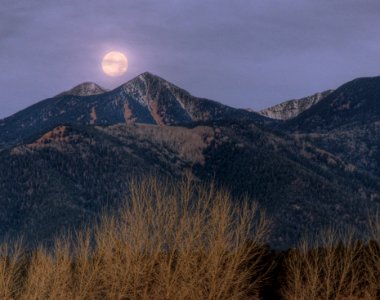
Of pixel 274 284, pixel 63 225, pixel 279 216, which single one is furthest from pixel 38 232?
pixel 274 284

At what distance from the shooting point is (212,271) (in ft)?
122

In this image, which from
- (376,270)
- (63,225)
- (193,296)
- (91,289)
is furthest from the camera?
(63,225)

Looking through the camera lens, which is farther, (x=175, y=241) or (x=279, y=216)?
(x=279, y=216)

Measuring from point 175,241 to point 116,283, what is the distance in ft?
11.3

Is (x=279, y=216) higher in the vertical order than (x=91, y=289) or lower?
lower

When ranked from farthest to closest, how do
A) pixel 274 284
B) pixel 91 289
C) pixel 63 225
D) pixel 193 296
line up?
pixel 63 225 → pixel 274 284 → pixel 91 289 → pixel 193 296

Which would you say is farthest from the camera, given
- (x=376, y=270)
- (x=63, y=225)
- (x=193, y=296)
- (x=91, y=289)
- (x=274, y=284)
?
(x=63, y=225)

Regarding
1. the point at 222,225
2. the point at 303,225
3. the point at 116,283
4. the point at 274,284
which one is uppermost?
the point at 222,225

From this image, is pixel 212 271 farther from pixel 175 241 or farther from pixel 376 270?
pixel 376 270

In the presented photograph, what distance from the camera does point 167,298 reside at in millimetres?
37312

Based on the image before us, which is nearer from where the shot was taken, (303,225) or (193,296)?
(193,296)

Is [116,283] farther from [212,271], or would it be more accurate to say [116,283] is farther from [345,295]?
[345,295]

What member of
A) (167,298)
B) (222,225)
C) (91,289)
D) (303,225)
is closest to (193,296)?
(167,298)

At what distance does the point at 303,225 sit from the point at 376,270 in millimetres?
151511
